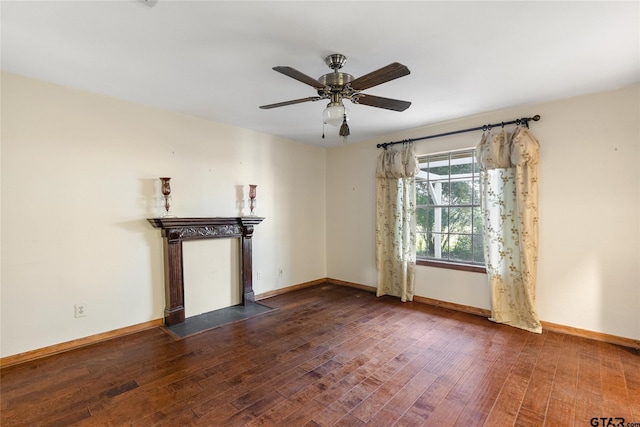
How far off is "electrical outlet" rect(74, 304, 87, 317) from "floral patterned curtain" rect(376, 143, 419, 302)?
3.57m

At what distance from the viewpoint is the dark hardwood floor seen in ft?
6.07

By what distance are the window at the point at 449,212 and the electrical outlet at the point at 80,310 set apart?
13.0 feet

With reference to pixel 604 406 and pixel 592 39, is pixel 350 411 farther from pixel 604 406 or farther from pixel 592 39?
pixel 592 39

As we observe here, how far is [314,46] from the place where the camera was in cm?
205

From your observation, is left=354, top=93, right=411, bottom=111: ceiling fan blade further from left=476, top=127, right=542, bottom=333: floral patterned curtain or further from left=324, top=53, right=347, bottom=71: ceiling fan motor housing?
left=476, top=127, right=542, bottom=333: floral patterned curtain

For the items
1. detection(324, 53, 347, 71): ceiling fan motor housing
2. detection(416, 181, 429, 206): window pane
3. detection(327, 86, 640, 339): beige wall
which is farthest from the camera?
detection(416, 181, 429, 206): window pane

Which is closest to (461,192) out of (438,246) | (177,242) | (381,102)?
(438,246)

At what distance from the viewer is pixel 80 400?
202 cm

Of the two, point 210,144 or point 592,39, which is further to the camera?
point 210,144

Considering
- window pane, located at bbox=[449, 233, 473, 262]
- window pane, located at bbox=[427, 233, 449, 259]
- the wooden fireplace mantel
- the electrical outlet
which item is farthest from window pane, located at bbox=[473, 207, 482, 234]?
the electrical outlet

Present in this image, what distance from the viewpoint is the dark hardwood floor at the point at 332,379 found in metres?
1.85

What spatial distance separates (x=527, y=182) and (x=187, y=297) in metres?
4.14

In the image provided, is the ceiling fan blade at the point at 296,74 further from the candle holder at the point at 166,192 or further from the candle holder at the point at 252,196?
the candle holder at the point at 252,196

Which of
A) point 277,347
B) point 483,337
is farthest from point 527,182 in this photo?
point 277,347
